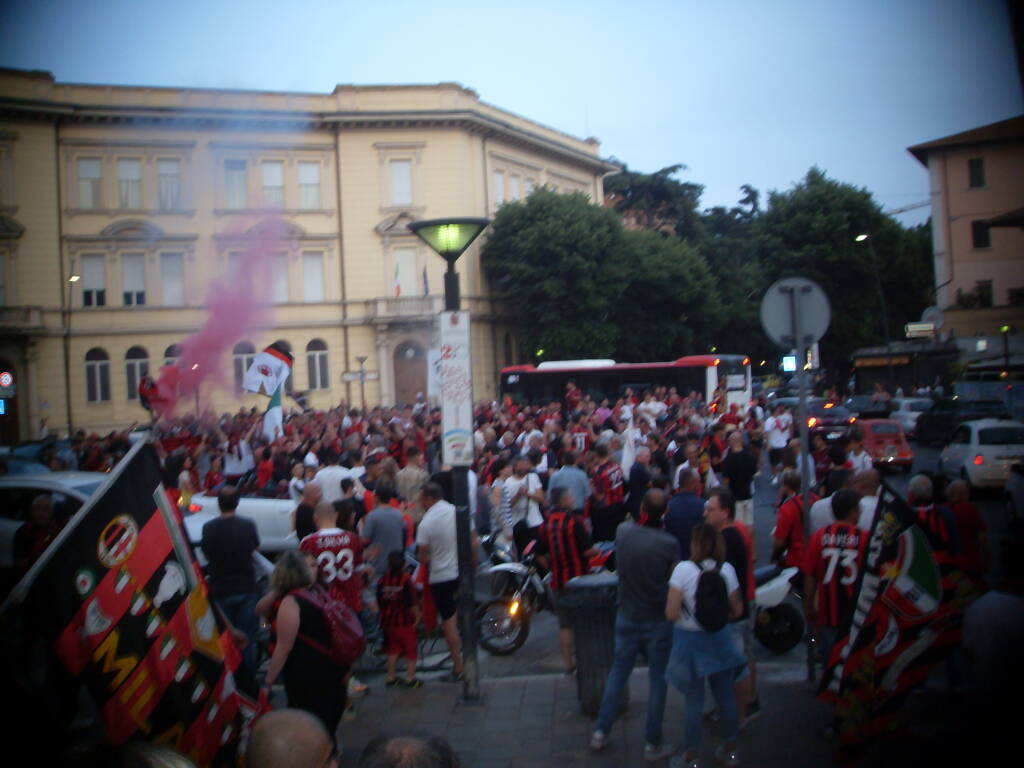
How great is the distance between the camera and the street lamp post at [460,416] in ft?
22.9

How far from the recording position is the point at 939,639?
503 centimetres

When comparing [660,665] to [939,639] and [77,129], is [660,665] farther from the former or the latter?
[77,129]

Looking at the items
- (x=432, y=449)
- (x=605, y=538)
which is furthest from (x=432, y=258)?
(x=605, y=538)

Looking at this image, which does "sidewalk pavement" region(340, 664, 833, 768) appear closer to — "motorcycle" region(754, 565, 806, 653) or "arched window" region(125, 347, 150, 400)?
"motorcycle" region(754, 565, 806, 653)

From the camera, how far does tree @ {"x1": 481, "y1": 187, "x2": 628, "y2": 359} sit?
40.2 metres

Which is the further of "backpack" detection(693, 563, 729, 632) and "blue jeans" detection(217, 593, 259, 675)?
"blue jeans" detection(217, 593, 259, 675)

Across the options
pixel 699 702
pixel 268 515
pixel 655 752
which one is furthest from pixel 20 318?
pixel 699 702

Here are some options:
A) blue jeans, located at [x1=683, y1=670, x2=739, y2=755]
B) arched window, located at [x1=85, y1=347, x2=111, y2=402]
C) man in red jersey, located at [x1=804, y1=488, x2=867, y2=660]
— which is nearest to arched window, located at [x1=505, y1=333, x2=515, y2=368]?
arched window, located at [x1=85, y1=347, x2=111, y2=402]

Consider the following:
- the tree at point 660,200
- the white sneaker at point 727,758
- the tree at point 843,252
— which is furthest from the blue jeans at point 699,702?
the tree at point 660,200

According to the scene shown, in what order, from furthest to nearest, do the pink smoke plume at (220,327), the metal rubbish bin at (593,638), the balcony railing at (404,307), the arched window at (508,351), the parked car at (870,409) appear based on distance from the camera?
the arched window at (508,351), the balcony railing at (404,307), the parked car at (870,409), the pink smoke plume at (220,327), the metal rubbish bin at (593,638)

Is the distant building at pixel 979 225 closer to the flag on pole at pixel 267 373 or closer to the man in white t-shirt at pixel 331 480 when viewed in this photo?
the man in white t-shirt at pixel 331 480

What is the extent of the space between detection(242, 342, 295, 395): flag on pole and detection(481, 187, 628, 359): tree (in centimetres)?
2579

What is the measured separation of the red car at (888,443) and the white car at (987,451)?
149 inches

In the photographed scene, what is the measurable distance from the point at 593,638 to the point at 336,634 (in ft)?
7.10
